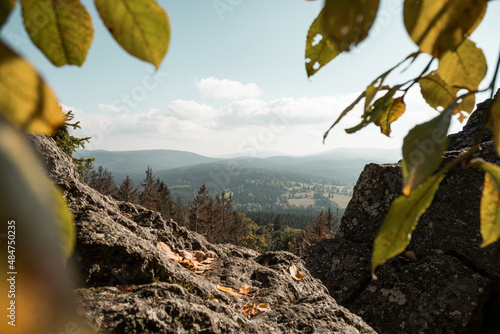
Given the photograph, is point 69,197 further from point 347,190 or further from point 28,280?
point 347,190

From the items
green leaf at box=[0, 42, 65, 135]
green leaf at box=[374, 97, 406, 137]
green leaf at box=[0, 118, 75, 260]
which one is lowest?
green leaf at box=[0, 118, 75, 260]

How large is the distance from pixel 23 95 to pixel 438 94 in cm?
80

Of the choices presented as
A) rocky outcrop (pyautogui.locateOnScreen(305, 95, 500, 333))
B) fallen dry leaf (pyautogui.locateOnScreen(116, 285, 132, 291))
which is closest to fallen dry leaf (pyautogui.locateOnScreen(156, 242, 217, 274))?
fallen dry leaf (pyautogui.locateOnScreen(116, 285, 132, 291))

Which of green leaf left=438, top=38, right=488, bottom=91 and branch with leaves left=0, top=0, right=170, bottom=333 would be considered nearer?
branch with leaves left=0, top=0, right=170, bottom=333

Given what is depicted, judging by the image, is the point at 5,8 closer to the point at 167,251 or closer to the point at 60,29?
the point at 60,29

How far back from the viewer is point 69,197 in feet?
8.79

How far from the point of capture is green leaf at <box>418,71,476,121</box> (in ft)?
2.21

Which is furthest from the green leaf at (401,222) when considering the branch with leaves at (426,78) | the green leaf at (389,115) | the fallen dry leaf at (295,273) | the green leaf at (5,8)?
the fallen dry leaf at (295,273)

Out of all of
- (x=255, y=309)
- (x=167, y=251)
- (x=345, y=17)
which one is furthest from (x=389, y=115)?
(x=167, y=251)

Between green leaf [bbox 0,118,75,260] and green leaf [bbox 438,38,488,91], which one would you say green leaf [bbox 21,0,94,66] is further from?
green leaf [bbox 438,38,488,91]

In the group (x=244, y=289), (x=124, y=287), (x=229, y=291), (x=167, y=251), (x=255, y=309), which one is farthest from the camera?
(x=167, y=251)

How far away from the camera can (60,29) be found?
45 centimetres

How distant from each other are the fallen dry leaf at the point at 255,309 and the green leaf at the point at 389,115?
7.12 ft

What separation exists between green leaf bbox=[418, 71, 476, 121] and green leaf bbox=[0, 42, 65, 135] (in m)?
0.75
